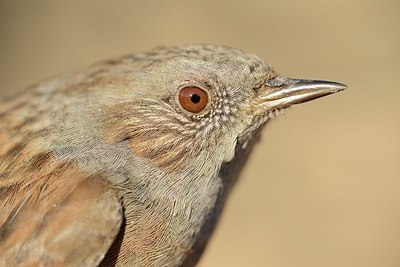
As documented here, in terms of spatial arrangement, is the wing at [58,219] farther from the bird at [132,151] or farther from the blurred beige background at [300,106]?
the blurred beige background at [300,106]

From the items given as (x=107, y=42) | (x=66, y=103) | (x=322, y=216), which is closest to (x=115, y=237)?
(x=66, y=103)

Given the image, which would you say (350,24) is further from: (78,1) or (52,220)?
(52,220)

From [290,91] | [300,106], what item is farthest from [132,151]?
[300,106]

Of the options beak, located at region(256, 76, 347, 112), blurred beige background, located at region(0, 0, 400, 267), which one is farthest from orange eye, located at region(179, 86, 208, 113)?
blurred beige background, located at region(0, 0, 400, 267)

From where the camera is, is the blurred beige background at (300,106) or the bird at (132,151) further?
the blurred beige background at (300,106)

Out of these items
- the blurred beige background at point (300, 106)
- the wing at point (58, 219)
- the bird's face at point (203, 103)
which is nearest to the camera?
the wing at point (58, 219)

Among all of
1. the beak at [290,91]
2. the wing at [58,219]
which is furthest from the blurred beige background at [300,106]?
the wing at [58,219]

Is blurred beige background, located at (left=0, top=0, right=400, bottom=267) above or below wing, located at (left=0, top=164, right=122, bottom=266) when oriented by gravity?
above

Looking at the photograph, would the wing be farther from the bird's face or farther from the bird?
the bird's face
